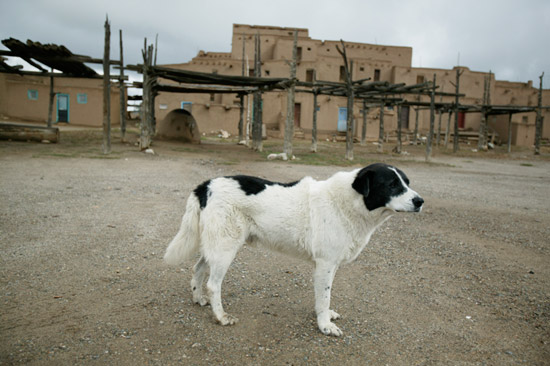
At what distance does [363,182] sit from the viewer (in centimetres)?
322

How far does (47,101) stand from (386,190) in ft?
109

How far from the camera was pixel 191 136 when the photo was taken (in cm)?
2172

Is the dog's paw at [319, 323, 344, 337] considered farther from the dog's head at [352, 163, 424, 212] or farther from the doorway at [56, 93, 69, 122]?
the doorway at [56, 93, 69, 122]

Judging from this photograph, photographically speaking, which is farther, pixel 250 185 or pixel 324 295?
pixel 250 185

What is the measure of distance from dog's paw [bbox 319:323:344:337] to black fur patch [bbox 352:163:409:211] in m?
1.00

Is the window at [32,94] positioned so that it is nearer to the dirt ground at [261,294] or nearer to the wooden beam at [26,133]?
the wooden beam at [26,133]

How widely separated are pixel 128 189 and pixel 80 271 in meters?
4.53

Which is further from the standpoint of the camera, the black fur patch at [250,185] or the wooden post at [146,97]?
the wooden post at [146,97]

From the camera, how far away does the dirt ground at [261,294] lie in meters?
2.89

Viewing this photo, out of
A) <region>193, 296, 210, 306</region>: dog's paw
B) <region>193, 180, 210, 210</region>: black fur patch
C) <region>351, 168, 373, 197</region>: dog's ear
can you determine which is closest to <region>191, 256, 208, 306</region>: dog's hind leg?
<region>193, 296, 210, 306</region>: dog's paw

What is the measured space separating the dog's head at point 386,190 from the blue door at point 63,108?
3312cm

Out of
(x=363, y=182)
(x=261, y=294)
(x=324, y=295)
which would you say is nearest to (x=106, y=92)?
(x=261, y=294)

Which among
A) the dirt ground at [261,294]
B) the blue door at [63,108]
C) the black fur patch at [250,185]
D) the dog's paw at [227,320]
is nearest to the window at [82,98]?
the blue door at [63,108]

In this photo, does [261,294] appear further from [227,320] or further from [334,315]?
[334,315]
